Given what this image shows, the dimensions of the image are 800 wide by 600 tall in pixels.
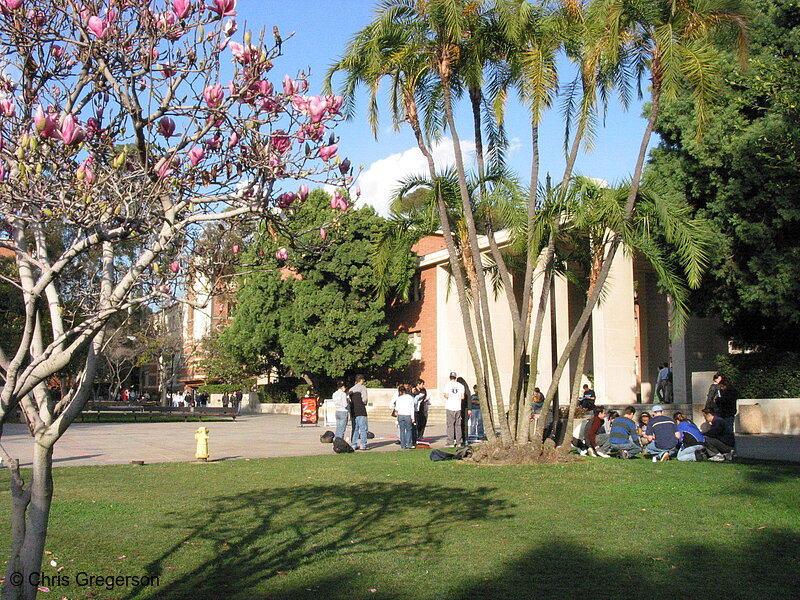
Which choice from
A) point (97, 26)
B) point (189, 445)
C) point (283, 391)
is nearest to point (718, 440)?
point (189, 445)

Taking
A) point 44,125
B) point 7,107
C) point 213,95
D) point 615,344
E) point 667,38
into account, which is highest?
point 667,38

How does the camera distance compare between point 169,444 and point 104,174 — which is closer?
point 104,174

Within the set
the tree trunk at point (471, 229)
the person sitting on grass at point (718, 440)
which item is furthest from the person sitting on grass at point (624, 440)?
the tree trunk at point (471, 229)

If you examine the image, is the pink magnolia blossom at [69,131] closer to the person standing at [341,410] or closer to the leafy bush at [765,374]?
the person standing at [341,410]

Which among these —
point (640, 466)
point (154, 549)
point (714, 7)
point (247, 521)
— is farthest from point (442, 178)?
point (154, 549)

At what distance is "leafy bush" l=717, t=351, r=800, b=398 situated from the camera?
20609 mm

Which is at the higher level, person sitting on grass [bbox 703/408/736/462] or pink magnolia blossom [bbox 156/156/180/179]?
pink magnolia blossom [bbox 156/156/180/179]

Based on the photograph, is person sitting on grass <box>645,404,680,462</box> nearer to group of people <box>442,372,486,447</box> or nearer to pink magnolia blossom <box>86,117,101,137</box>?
group of people <box>442,372,486,447</box>

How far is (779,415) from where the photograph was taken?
19.3m

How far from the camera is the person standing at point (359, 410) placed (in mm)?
18234

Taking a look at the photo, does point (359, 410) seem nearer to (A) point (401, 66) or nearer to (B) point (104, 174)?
(A) point (401, 66)

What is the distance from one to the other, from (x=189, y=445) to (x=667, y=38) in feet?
45.8

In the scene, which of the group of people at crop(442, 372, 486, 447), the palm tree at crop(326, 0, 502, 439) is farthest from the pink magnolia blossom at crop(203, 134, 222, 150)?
the group of people at crop(442, 372, 486, 447)

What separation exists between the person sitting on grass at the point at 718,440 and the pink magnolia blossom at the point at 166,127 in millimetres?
12684
